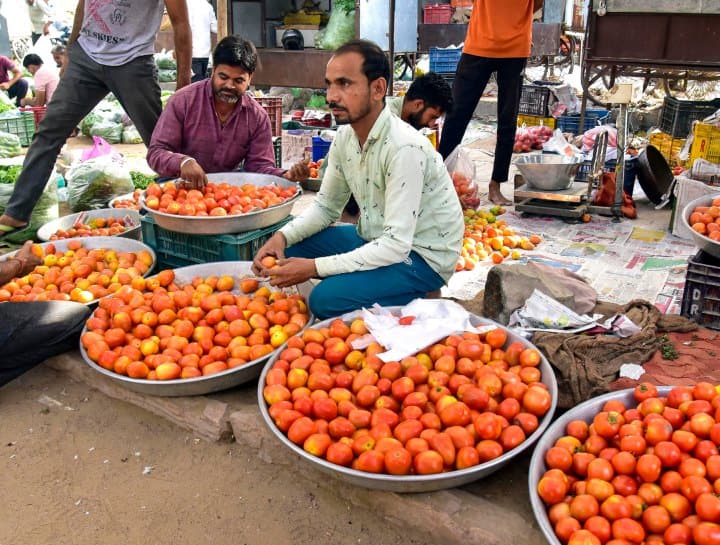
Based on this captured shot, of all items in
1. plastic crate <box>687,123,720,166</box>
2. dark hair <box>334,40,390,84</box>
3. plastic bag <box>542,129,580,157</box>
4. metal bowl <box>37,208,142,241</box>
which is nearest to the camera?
dark hair <box>334,40,390,84</box>

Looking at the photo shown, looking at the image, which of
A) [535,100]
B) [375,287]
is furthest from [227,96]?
[535,100]

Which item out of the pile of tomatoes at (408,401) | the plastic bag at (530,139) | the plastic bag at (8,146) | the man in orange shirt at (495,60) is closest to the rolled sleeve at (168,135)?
the pile of tomatoes at (408,401)

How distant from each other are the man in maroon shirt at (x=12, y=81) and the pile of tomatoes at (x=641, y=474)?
10971mm

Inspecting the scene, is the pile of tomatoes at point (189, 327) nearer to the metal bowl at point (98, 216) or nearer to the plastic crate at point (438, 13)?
the metal bowl at point (98, 216)

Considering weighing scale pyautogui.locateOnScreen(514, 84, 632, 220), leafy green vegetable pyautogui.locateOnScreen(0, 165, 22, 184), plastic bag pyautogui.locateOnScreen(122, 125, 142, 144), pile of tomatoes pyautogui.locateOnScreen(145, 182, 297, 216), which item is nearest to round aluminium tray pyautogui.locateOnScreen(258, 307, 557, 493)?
pile of tomatoes pyautogui.locateOnScreen(145, 182, 297, 216)

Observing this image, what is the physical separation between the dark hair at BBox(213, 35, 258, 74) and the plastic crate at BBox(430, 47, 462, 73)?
6.83m

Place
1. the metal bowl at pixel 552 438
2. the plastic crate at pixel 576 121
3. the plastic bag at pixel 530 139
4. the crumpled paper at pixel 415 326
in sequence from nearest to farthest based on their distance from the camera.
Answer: the metal bowl at pixel 552 438, the crumpled paper at pixel 415 326, the plastic bag at pixel 530 139, the plastic crate at pixel 576 121

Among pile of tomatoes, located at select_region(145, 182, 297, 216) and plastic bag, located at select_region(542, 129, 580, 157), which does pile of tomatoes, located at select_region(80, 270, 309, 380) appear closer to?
pile of tomatoes, located at select_region(145, 182, 297, 216)

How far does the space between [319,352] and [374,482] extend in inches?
26.8

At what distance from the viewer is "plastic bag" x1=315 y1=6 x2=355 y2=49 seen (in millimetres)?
9555

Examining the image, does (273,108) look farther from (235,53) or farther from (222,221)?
(222,221)

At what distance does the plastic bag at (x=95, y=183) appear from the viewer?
5457mm

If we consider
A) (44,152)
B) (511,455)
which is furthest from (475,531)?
(44,152)

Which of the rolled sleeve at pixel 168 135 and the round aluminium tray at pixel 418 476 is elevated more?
the rolled sleeve at pixel 168 135
